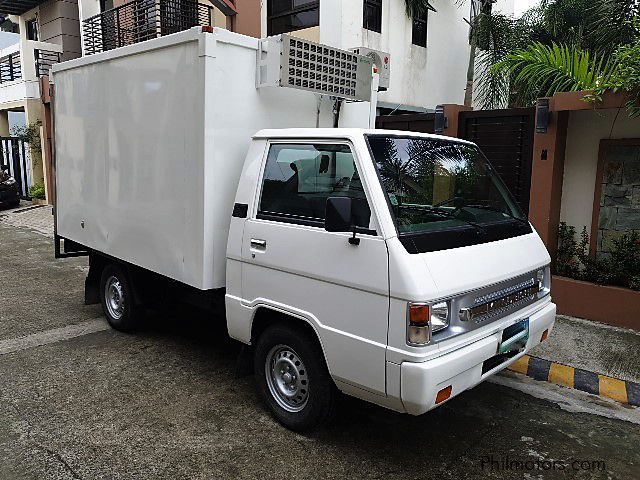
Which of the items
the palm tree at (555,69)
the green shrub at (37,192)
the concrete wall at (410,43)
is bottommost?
the green shrub at (37,192)

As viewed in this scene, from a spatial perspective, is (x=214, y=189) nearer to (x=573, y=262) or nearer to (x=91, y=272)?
(x=91, y=272)

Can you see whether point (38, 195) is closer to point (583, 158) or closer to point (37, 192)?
point (37, 192)

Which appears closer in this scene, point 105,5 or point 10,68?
point 105,5

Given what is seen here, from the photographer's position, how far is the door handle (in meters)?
3.66

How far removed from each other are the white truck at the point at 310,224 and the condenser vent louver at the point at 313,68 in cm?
1

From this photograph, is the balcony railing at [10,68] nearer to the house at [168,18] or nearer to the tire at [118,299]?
the house at [168,18]

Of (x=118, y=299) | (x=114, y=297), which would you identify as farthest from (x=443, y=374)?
(x=114, y=297)

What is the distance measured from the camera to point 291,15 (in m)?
11.2

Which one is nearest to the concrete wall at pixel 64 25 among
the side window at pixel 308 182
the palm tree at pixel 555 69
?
the palm tree at pixel 555 69

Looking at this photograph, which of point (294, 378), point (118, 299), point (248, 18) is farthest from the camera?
point (248, 18)

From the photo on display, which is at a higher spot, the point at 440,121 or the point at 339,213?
the point at 440,121

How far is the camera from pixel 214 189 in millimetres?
3912

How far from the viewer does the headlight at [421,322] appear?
2881 millimetres

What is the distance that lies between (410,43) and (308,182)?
977cm
